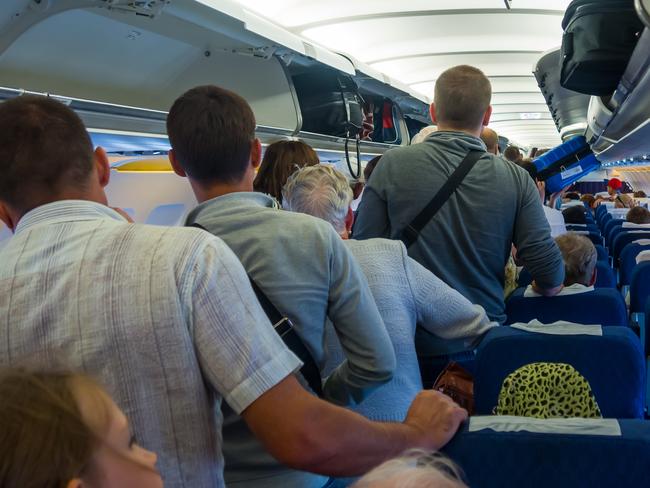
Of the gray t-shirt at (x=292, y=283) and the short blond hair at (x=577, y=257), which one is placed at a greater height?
the gray t-shirt at (x=292, y=283)

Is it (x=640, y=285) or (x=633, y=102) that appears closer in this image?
(x=640, y=285)

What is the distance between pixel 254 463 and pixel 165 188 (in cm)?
304

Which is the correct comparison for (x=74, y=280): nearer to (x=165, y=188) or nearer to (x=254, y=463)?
(x=254, y=463)

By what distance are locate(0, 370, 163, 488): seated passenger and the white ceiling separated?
3.87 m

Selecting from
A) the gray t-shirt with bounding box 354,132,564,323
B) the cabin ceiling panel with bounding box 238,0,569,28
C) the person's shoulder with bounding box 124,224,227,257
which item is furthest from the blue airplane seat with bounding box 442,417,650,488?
the cabin ceiling panel with bounding box 238,0,569,28

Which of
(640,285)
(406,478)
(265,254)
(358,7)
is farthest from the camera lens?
(358,7)

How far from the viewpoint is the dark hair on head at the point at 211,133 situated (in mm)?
1592

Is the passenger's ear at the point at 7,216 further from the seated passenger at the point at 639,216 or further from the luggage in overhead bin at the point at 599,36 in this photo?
the seated passenger at the point at 639,216

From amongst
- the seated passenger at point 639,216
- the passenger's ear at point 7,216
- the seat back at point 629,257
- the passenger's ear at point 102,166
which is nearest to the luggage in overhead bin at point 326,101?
the seat back at point 629,257

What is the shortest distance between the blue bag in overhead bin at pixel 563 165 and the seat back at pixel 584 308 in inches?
156

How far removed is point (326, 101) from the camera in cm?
531

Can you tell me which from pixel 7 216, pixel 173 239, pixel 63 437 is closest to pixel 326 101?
pixel 7 216

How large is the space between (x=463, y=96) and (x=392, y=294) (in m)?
1.18

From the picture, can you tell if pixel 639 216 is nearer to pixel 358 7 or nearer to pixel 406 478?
pixel 358 7
